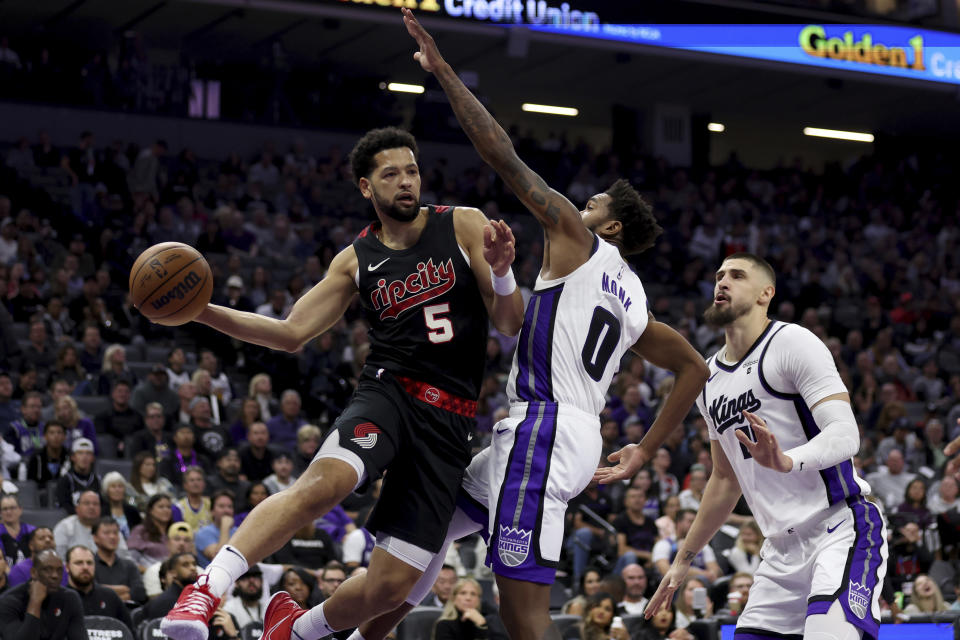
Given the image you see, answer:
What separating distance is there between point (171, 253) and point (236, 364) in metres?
10.5

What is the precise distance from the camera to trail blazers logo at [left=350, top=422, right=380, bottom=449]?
5.53 metres

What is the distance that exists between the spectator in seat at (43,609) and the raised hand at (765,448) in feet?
19.6

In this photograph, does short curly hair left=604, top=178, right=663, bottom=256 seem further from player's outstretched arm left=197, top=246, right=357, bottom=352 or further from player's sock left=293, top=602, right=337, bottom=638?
player's sock left=293, top=602, right=337, bottom=638

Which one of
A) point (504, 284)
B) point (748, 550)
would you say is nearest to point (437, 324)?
point (504, 284)

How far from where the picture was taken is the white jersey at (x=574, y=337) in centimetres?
569

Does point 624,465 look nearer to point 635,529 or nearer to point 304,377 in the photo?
point 635,529

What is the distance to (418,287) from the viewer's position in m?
5.84

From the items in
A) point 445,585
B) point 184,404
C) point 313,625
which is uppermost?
point 184,404

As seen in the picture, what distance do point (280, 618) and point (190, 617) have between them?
1325 millimetres

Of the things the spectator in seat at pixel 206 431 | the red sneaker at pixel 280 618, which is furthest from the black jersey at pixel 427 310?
the spectator in seat at pixel 206 431

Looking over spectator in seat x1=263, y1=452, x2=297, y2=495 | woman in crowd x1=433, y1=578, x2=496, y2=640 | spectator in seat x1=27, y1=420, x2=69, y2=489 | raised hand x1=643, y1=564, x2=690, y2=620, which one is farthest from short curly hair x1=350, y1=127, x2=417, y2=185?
spectator in seat x1=27, y1=420, x2=69, y2=489

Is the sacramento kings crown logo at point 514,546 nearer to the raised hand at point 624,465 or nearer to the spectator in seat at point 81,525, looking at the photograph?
the raised hand at point 624,465

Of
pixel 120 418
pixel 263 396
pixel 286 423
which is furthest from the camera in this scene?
pixel 263 396

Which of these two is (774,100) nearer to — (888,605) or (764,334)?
(888,605)
